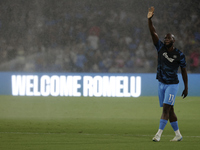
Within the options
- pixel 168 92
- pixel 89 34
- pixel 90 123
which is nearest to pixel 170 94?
pixel 168 92

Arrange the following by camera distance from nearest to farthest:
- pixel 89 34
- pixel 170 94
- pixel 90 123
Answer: pixel 170 94
pixel 90 123
pixel 89 34

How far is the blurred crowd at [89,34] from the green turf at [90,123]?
1790 mm

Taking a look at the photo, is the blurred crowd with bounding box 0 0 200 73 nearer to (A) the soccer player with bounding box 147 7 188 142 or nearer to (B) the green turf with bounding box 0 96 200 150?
(B) the green turf with bounding box 0 96 200 150

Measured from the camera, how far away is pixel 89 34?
17.7 metres

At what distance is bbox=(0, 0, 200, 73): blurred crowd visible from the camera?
17188 millimetres

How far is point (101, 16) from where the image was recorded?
17.9m

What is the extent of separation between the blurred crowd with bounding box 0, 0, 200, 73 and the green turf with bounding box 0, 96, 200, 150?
1.79 metres

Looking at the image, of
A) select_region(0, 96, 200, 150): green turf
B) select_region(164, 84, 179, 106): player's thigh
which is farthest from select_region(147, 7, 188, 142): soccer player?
select_region(0, 96, 200, 150): green turf

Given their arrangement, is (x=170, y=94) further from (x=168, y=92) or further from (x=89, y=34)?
(x=89, y=34)

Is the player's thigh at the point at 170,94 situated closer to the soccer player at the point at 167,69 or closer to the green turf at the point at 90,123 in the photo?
the soccer player at the point at 167,69

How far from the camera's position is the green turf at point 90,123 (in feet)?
23.5

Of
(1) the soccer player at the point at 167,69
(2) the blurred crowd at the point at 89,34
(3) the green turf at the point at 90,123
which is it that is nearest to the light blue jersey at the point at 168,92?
(1) the soccer player at the point at 167,69

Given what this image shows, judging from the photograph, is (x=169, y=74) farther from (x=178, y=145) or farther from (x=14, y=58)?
(x=14, y=58)

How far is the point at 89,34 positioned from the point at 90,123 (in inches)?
302
